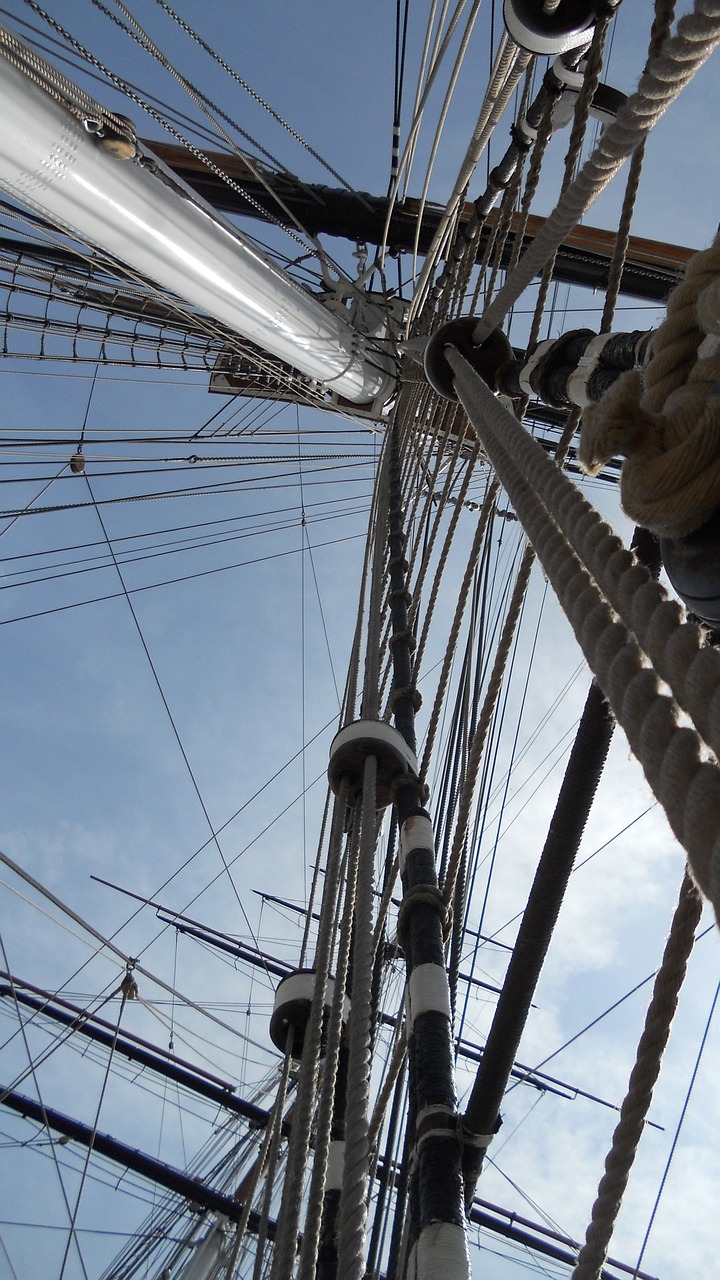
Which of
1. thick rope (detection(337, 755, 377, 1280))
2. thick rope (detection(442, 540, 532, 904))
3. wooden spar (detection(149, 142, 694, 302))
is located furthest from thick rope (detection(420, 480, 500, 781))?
wooden spar (detection(149, 142, 694, 302))

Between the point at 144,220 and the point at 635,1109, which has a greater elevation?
the point at 144,220

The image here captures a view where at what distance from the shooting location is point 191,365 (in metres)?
7.20

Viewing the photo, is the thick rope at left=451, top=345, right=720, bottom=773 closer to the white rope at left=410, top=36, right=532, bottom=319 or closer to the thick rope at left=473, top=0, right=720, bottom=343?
the thick rope at left=473, top=0, right=720, bottom=343

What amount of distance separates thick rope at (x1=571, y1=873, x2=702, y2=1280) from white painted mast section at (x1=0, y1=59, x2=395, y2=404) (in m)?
2.43

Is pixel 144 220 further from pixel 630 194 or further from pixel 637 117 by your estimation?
pixel 637 117

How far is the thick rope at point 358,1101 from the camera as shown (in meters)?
1.15

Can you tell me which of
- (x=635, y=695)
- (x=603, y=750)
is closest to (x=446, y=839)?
(x=603, y=750)

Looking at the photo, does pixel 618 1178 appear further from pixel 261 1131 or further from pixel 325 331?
pixel 261 1131

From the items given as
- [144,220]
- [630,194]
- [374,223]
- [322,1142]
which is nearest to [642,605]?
[322,1142]

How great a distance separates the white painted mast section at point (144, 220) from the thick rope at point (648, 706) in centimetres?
197

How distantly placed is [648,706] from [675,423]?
0.24 metres

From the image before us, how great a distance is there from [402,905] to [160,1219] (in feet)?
35.0

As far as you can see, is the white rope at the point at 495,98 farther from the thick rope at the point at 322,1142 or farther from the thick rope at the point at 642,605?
the thick rope at the point at 322,1142

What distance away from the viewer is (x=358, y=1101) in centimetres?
129
